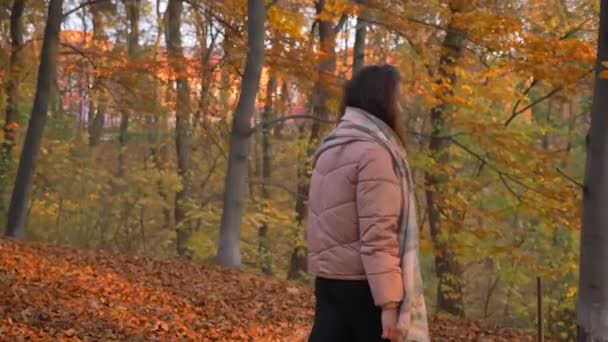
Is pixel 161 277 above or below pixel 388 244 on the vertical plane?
below

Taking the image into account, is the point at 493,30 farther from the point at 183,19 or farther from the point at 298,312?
the point at 183,19

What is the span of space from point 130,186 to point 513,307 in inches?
424

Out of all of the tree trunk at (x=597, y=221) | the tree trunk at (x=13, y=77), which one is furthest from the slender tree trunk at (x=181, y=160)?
the tree trunk at (x=597, y=221)

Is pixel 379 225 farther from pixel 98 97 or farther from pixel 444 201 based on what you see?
pixel 98 97

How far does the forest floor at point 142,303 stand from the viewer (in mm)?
6109

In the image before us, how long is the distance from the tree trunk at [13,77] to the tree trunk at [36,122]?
2890 mm

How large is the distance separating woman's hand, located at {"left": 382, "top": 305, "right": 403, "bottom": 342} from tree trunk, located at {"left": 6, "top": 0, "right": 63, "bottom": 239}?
10003mm

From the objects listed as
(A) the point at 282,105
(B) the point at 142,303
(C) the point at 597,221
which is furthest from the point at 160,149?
(C) the point at 597,221

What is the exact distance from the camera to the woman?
292 centimetres

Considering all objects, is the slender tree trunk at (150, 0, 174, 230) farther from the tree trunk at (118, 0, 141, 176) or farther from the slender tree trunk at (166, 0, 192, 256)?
the tree trunk at (118, 0, 141, 176)

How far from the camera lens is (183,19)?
21453 mm

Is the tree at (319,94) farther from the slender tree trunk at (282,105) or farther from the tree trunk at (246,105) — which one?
the tree trunk at (246,105)

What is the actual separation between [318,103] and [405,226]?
12.2m

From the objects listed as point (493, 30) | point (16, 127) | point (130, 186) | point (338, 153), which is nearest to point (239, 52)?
point (493, 30)
